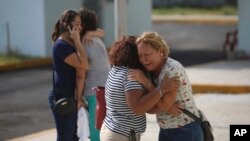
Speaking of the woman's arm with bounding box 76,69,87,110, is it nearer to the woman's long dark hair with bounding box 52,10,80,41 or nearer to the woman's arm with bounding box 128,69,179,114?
the woman's long dark hair with bounding box 52,10,80,41

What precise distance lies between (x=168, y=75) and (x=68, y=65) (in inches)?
64.5

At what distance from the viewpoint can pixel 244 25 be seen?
17.0 meters

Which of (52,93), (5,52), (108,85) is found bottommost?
(5,52)

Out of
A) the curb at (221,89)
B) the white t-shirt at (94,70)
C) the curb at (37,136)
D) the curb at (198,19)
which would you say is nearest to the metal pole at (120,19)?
the curb at (37,136)

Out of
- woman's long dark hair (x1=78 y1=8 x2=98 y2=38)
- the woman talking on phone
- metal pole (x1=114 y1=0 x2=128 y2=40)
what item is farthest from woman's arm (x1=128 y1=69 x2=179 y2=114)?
metal pole (x1=114 y1=0 x2=128 y2=40)

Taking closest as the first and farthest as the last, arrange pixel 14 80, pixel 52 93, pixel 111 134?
pixel 111 134
pixel 52 93
pixel 14 80

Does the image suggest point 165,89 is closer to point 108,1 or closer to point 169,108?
point 169,108

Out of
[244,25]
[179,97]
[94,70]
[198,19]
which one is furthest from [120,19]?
[198,19]

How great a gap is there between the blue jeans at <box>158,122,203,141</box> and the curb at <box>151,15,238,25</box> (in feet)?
82.4

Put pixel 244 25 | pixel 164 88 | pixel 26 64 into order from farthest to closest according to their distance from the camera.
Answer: pixel 244 25
pixel 26 64
pixel 164 88

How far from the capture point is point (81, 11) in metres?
6.35

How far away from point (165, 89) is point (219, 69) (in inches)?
411

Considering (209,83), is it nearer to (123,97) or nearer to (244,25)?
(244,25)

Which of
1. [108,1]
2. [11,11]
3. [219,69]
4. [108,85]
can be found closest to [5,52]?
[11,11]
